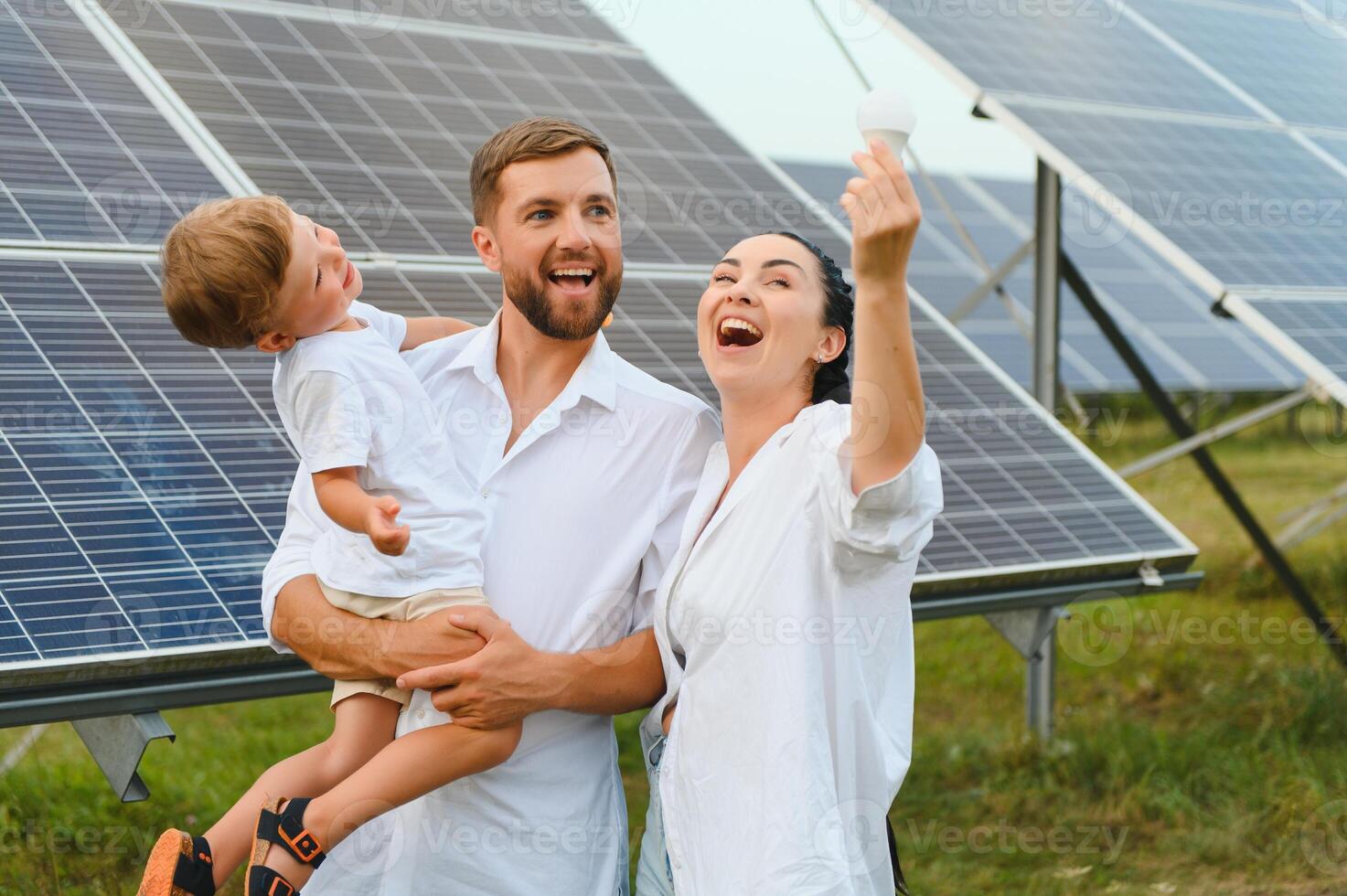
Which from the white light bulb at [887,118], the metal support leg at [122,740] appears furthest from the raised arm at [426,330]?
the white light bulb at [887,118]

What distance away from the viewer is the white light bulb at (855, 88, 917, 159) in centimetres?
244

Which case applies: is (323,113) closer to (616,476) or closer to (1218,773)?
(616,476)

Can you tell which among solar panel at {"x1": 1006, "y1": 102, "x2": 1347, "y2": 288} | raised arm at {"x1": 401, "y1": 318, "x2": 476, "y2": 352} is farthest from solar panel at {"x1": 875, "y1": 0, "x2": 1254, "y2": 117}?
raised arm at {"x1": 401, "y1": 318, "x2": 476, "y2": 352}

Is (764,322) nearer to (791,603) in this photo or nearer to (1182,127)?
(791,603)

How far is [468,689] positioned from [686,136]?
439 centimetres

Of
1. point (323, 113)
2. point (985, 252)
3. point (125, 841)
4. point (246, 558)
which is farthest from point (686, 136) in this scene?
point (985, 252)

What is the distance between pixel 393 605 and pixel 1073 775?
17.5 ft

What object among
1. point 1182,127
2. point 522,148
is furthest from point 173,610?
point 1182,127

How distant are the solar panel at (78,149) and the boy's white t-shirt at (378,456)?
1.96 m

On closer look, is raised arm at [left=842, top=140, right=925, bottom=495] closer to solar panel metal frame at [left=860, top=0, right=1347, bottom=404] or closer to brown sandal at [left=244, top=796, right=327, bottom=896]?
brown sandal at [left=244, top=796, right=327, bottom=896]

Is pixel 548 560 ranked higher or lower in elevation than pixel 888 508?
lower

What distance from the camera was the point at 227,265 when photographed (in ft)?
9.82

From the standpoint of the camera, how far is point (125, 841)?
638cm

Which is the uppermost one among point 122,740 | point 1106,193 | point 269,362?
point 1106,193
